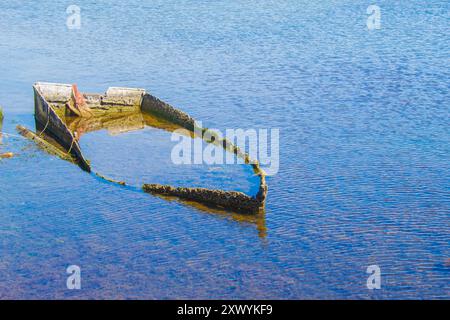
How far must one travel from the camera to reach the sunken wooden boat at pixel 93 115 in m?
15.7

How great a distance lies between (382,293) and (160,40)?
1968 cm

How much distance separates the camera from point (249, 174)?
16.5 meters

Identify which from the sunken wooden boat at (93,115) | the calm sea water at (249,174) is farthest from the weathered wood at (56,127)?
the calm sea water at (249,174)

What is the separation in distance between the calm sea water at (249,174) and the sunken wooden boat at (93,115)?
338 millimetres

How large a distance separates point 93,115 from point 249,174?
7.04 m

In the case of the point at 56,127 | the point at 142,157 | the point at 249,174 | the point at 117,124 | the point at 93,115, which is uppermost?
the point at 93,115

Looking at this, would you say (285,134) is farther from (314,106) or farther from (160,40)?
(160,40)

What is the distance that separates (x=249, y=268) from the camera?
1288 cm

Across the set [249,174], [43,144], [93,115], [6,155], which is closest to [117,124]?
[93,115]

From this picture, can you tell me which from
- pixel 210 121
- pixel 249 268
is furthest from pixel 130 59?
pixel 249 268

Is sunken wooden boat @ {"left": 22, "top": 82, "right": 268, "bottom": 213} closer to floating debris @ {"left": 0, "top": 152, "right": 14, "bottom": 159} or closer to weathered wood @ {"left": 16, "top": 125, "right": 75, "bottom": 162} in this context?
weathered wood @ {"left": 16, "top": 125, "right": 75, "bottom": 162}

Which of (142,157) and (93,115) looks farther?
(93,115)

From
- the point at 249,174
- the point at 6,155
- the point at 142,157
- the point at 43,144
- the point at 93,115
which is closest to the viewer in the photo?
the point at 249,174

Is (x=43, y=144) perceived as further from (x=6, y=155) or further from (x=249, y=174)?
(x=249, y=174)
